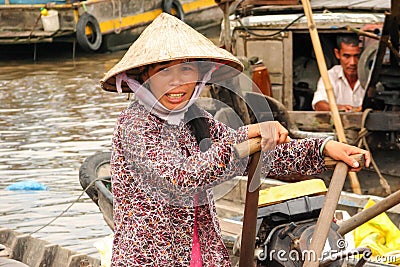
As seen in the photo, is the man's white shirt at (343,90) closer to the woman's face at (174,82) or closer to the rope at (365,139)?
the rope at (365,139)

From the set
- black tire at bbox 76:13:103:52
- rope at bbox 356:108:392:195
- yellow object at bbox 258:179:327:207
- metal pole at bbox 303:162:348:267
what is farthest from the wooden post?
black tire at bbox 76:13:103:52

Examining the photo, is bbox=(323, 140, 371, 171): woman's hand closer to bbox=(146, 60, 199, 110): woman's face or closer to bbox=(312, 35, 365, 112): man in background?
bbox=(146, 60, 199, 110): woman's face

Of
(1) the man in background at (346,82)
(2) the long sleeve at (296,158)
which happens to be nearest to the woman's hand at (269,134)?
(2) the long sleeve at (296,158)

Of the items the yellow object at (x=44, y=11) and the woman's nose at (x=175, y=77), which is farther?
the yellow object at (x=44, y=11)

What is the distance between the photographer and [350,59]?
21.8 feet

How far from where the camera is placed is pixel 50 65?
14367mm

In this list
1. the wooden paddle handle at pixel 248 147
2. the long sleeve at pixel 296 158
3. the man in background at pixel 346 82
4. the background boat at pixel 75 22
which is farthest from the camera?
the background boat at pixel 75 22

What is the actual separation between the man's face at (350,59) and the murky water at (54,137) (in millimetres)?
2215

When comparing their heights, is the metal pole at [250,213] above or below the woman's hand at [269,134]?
below

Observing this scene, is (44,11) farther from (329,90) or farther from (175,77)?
(175,77)

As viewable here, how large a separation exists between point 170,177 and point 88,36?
12.8m

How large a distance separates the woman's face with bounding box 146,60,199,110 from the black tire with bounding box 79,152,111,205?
8.35 ft

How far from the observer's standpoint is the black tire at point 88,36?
47.1ft

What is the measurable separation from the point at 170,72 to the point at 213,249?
22.1 inches
